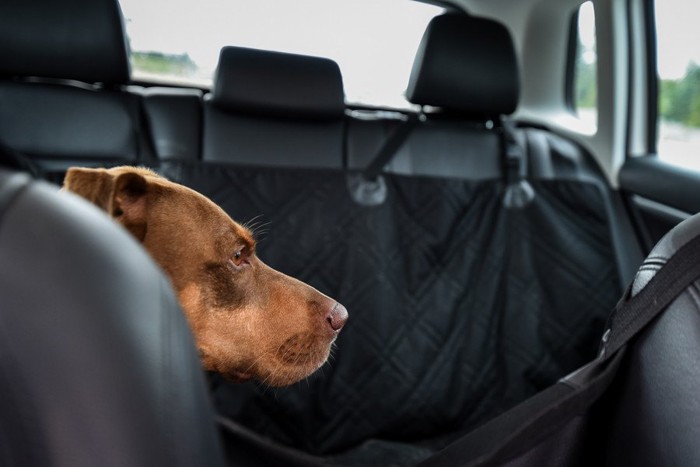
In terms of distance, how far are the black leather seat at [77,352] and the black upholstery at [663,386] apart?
2.67 ft

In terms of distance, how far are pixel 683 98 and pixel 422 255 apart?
3.34 feet

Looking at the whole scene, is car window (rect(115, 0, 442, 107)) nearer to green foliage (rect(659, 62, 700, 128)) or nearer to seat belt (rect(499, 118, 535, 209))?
seat belt (rect(499, 118, 535, 209))

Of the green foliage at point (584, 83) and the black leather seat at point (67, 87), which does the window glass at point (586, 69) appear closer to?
the green foliage at point (584, 83)

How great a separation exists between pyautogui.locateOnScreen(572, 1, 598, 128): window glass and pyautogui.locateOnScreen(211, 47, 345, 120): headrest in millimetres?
1152

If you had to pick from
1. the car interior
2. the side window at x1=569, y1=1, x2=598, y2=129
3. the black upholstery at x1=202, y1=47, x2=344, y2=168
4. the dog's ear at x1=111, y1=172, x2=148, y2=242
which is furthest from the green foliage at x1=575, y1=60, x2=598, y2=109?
the dog's ear at x1=111, y1=172, x2=148, y2=242

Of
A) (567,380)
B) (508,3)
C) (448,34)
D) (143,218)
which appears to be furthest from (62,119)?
(508,3)

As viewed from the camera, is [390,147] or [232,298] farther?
[390,147]

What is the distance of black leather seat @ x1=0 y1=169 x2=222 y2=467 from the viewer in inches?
20.7

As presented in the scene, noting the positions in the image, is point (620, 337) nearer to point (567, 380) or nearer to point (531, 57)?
point (567, 380)

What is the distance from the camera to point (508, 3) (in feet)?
9.39

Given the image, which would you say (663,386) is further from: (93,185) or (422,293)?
(422,293)

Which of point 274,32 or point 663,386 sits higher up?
point 274,32

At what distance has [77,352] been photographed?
1.72ft

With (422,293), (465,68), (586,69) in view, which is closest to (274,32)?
(465,68)
